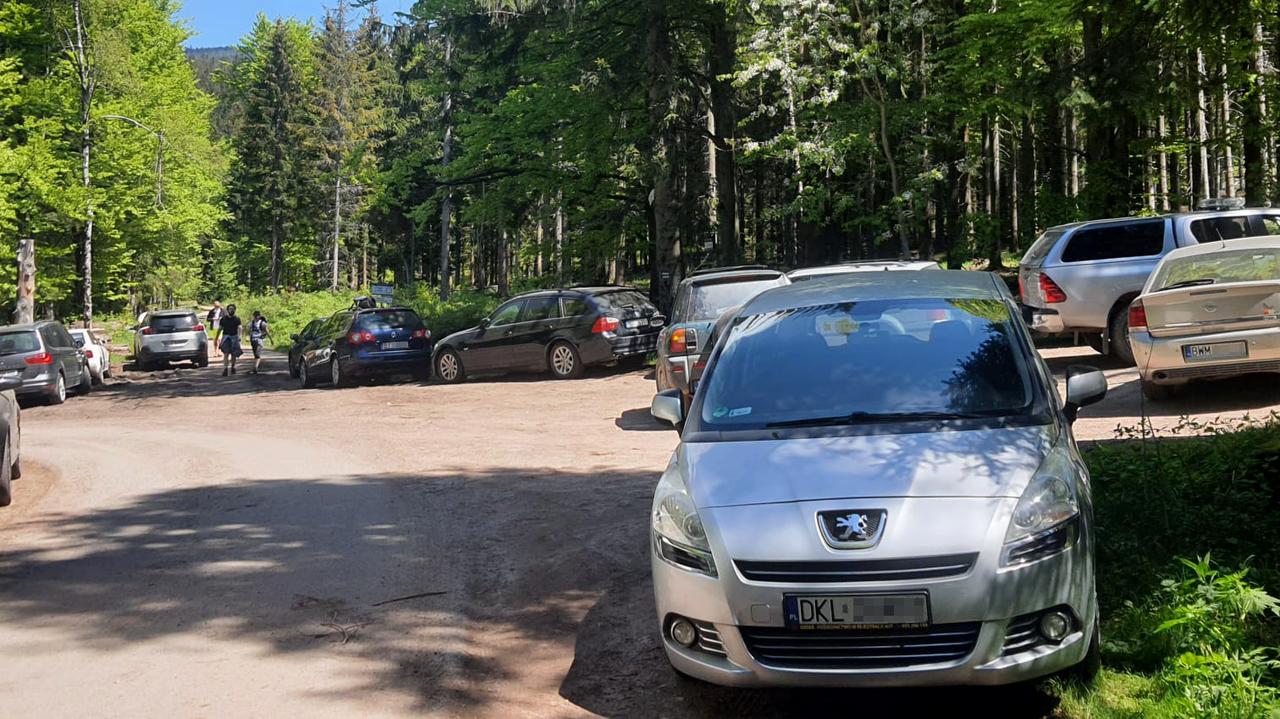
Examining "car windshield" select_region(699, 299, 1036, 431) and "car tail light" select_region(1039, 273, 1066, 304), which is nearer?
"car windshield" select_region(699, 299, 1036, 431)

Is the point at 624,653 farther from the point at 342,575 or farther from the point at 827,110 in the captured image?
the point at 827,110

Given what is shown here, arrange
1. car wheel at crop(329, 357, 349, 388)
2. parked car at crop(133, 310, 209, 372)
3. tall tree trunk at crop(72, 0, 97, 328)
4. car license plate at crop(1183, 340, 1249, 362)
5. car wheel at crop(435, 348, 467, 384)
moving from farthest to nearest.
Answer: tall tree trunk at crop(72, 0, 97, 328) → parked car at crop(133, 310, 209, 372) → car wheel at crop(329, 357, 349, 388) → car wheel at crop(435, 348, 467, 384) → car license plate at crop(1183, 340, 1249, 362)

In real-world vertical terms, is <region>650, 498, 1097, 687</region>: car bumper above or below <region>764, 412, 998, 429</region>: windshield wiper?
below

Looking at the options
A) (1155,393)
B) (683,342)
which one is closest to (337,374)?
(683,342)

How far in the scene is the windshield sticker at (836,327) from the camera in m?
5.90

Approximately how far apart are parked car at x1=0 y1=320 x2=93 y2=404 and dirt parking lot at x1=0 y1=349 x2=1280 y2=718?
8.49 metres

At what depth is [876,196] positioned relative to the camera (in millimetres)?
30141

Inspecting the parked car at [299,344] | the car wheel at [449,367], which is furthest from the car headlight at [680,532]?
the parked car at [299,344]

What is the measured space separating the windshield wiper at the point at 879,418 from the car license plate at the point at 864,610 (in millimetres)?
1058

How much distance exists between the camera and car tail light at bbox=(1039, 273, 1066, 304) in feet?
52.6

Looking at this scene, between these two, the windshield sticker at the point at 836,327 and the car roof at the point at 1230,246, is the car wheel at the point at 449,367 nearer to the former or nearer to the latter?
the car roof at the point at 1230,246

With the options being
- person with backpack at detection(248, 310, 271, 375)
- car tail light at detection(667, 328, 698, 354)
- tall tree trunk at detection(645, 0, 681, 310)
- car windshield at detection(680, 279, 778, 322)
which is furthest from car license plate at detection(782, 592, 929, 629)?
person with backpack at detection(248, 310, 271, 375)

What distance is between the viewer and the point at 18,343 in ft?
75.5

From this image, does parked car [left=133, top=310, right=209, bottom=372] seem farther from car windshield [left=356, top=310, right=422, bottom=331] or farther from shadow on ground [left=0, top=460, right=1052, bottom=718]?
shadow on ground [left=0, top=460, right=1052, bottom=718]
